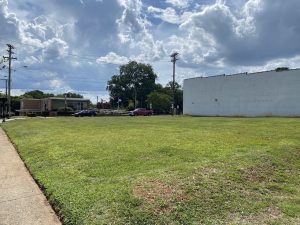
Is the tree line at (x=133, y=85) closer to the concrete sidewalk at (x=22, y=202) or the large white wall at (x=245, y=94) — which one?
the large white wall at (x=245, y=94)

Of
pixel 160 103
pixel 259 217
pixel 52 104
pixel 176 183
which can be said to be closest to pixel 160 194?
pixel 176 183

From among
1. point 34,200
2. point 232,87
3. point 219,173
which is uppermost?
point 232,87

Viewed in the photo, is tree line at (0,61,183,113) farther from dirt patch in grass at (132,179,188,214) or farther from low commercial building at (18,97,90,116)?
dirt patch in grass at (132,179,188,214)

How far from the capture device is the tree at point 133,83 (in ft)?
411

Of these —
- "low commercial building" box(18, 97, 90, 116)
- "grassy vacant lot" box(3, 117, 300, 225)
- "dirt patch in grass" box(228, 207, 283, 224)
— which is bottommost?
"dirt patch in grass" box(228, 207, 283, 224)

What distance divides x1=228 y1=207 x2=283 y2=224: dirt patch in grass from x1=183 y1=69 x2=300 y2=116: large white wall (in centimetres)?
4539

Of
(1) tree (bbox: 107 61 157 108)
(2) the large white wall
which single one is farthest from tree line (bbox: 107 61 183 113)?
(2) the large white wall

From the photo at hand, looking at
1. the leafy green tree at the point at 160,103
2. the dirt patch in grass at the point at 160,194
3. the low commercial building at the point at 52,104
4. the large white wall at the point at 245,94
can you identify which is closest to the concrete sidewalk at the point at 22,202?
the dirt patch in grass at the point at 160,194

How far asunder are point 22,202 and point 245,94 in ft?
171

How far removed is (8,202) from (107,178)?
192 cm

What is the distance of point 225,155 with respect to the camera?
9.93 meters

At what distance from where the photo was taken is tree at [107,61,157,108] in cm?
12512

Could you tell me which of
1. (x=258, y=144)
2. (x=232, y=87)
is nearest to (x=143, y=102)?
(x=232, y=87)

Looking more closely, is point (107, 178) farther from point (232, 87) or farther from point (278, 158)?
point (232, 87)
